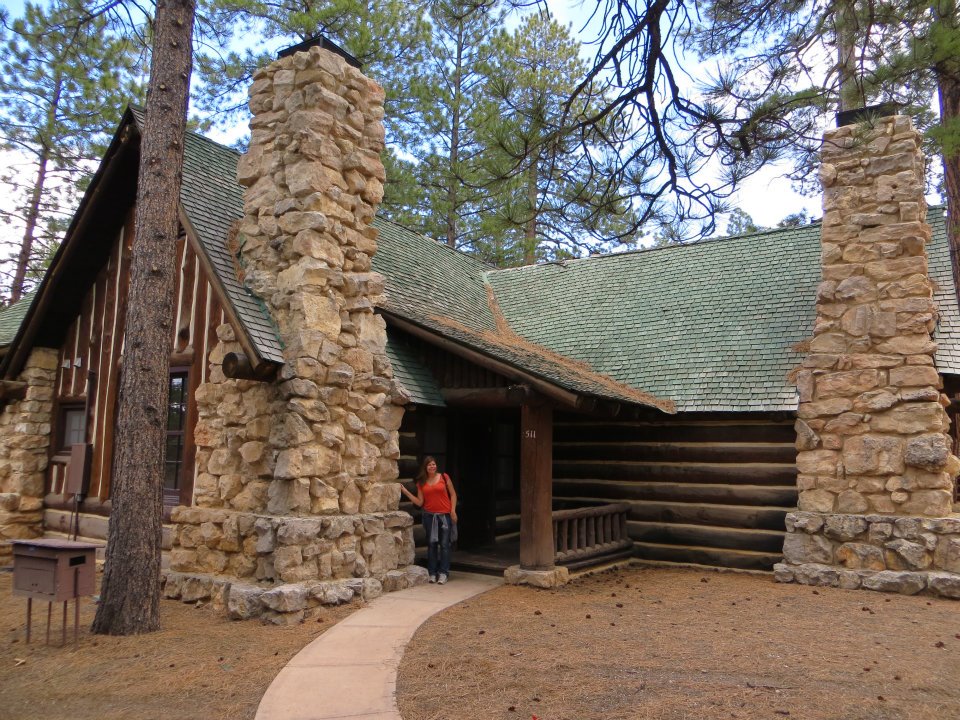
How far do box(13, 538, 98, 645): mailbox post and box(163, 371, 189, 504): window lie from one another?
3017 mm

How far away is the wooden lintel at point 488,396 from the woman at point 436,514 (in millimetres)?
944

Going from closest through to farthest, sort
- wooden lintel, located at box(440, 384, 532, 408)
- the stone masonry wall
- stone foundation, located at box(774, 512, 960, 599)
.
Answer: the stone masonry wall
stone foundation, located at box(774, 512, 960, 599)
wooden lintel, located at box(440, 384, 532, 408)

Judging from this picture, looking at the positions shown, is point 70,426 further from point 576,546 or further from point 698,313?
point 698,313

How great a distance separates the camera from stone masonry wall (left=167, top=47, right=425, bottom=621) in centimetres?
831

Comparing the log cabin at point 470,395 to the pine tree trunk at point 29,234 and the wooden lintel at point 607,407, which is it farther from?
the pine tree trunk at point 29,234

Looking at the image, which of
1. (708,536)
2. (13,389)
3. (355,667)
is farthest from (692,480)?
(13,389)

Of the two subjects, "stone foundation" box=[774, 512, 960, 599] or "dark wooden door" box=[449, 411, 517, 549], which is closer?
"stone foundation" box=[774, 512, 960, 599]

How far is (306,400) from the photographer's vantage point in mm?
8555

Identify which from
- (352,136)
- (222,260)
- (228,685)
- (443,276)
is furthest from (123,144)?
(228,685)

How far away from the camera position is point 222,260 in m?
9.22

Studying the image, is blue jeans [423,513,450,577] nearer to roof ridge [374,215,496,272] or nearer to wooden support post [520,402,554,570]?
wooden support post [520,402,554,570]

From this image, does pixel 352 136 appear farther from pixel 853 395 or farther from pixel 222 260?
pixel 853 395

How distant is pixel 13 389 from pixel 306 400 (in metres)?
6.03

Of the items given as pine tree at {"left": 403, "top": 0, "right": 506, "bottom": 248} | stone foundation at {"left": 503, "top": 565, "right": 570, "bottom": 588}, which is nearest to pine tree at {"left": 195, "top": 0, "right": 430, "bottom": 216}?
pine tree at {"left": 403, "top": 0, "right": 506, "bottom": 248}
